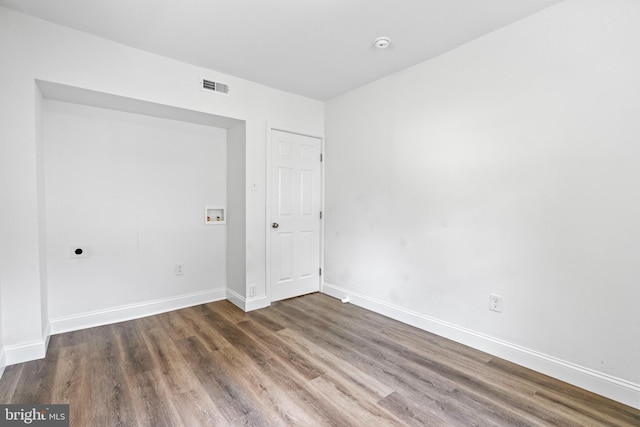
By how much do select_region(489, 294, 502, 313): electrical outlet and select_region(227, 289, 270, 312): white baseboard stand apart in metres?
2.29

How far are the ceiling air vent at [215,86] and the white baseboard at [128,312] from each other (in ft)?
7.47

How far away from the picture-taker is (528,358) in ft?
7.16

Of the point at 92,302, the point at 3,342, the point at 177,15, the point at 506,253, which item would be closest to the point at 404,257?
the point at 506,253

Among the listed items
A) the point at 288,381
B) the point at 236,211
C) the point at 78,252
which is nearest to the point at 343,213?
the point at 236,211

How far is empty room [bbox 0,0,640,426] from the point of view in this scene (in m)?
1.84

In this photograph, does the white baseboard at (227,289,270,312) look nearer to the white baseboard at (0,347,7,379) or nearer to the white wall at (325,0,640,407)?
the white wall at (325,0,640,407)

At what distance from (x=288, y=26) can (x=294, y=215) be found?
208cm

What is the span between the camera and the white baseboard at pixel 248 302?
3312 mm

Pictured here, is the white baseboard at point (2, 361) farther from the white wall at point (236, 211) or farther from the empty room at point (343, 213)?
the white wall at point (236, 211)

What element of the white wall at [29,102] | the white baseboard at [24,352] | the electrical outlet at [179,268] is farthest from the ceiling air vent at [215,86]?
the white baseboard at [24,352]

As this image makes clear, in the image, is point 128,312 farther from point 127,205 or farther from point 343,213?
point 343,213

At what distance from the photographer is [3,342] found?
2.13 metres

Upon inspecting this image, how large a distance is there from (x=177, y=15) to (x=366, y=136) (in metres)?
2.08

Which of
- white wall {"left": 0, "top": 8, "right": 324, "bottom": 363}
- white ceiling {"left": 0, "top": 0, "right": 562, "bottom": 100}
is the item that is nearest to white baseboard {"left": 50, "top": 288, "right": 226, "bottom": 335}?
white wall {"left": 0, "top": 8, "right": 324, "bottom": 363}
